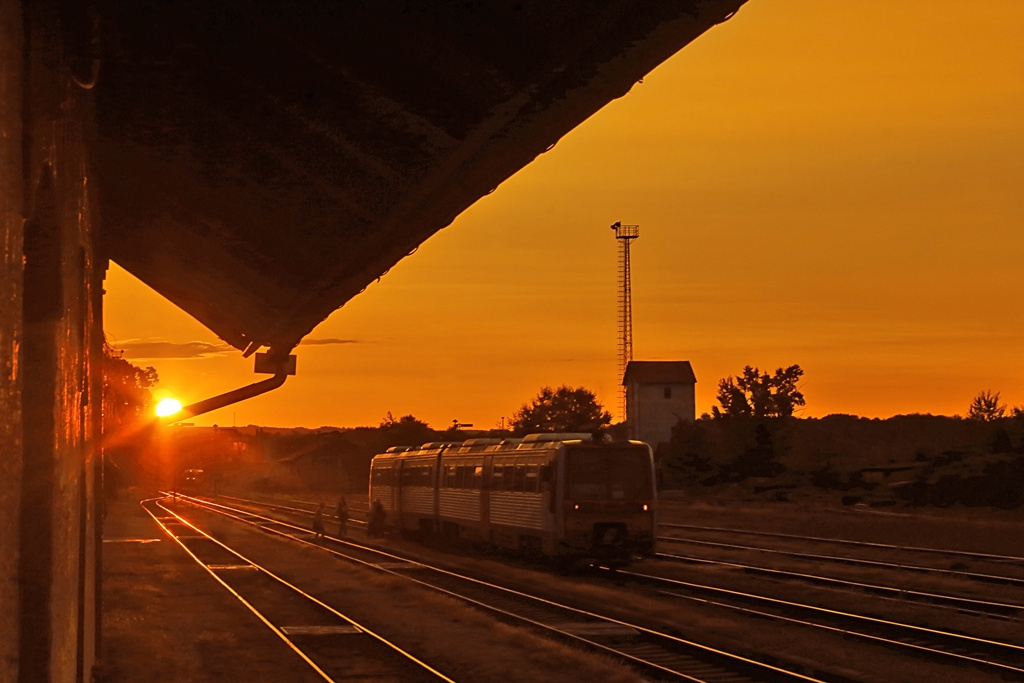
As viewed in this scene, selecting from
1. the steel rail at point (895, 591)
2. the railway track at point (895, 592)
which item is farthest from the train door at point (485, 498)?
the steel rail at point (895, 591)

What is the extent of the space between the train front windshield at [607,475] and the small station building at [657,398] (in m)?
68.2

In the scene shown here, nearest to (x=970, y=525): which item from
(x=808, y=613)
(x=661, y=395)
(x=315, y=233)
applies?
(x=808, y=613)

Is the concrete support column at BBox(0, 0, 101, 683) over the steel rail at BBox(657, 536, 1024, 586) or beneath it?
over

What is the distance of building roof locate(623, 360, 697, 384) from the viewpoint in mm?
97188

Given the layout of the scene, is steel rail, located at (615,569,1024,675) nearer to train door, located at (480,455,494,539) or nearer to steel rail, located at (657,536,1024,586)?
steel rail, located at (657,536,1024,586)

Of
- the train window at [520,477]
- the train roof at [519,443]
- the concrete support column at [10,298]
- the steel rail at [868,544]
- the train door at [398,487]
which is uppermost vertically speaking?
the concrete support column at [10,298]

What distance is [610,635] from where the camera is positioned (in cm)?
1738

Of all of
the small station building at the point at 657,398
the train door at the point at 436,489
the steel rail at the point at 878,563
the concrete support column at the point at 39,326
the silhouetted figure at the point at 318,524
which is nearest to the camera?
the concrete support column at the point at 39,326

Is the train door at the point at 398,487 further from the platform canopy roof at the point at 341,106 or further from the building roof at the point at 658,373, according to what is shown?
the building roof at the point at 658,373

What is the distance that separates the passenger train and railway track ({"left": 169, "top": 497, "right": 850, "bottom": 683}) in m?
1.99

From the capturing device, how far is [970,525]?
40.8 m

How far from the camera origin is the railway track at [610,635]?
14.1m

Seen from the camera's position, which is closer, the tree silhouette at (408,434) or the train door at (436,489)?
the train door at (436,489)

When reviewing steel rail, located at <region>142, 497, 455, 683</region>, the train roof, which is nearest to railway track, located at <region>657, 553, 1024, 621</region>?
the train roof
